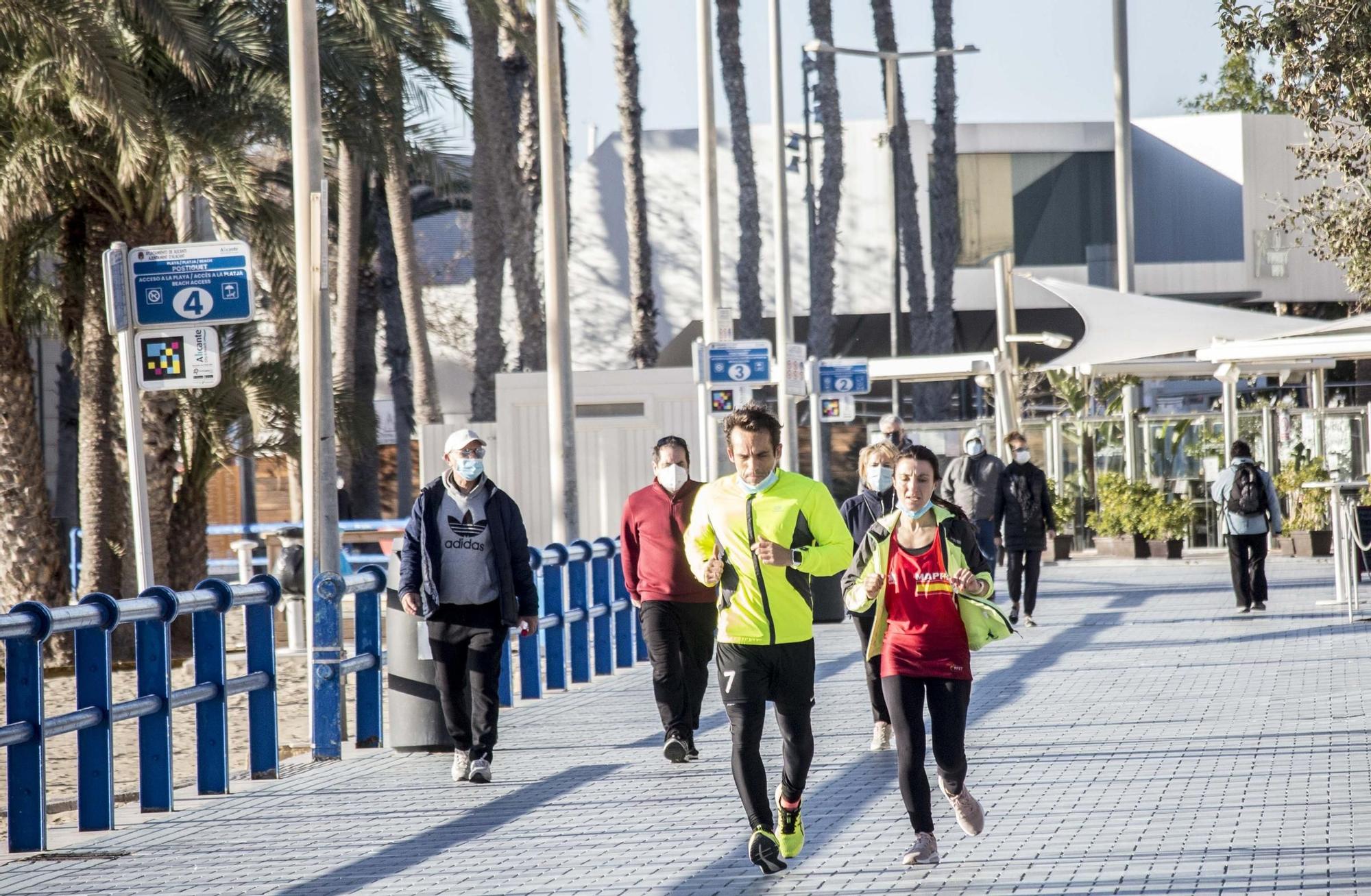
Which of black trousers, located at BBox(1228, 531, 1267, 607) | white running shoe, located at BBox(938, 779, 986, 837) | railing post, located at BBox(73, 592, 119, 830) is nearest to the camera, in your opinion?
white running shoe, located at BBox(938, 779, 986, 837)

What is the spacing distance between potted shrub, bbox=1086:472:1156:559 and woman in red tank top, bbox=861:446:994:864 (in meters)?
20.1

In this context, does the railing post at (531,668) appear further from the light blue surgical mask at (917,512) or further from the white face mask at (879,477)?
the light blue surgical mask at (917,512)

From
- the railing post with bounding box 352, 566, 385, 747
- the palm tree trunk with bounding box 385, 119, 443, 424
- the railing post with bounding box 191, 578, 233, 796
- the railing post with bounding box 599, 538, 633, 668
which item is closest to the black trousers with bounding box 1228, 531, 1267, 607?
the railing post with bounding box 599, 538, 633, 668

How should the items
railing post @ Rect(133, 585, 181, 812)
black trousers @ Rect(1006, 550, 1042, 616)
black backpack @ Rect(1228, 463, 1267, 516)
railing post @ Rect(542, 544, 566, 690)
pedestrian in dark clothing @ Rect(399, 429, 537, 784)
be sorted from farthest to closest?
black backpack @ Rect(1228, 463, 1267, 516), black trousers @ Rect(1006, 550, 1042, 616), railing post @ Rect(542, 544, 566, 690), pedestrian in dark clothing @ Rect(399, 429, 537, 784), railing post @ Rect(133, 585, 181, 812)

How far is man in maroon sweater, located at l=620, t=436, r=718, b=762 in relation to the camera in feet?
33.7

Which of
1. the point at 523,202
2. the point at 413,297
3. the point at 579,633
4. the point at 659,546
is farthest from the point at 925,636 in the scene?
the point at 413,297

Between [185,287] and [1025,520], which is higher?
[185,287]

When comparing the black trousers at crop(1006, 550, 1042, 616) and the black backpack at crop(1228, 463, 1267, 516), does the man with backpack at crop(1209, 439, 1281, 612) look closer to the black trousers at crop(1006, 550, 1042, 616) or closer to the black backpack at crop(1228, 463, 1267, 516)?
the black backpack at crop(1228, 463, 1267, 516)

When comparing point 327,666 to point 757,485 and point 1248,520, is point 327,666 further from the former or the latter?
point 1248,520

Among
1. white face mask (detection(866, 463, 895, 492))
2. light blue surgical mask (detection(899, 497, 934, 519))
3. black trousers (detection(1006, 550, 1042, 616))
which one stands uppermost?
white face mask (detection(866, 463, 895, 492))

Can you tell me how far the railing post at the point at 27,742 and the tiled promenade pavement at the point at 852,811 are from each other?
21cm

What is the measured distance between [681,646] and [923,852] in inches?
143

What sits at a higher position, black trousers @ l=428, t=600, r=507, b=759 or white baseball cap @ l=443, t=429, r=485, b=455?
white baseball cap @ l=443, t=429, r=485, b=455

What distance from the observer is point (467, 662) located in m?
9.65
